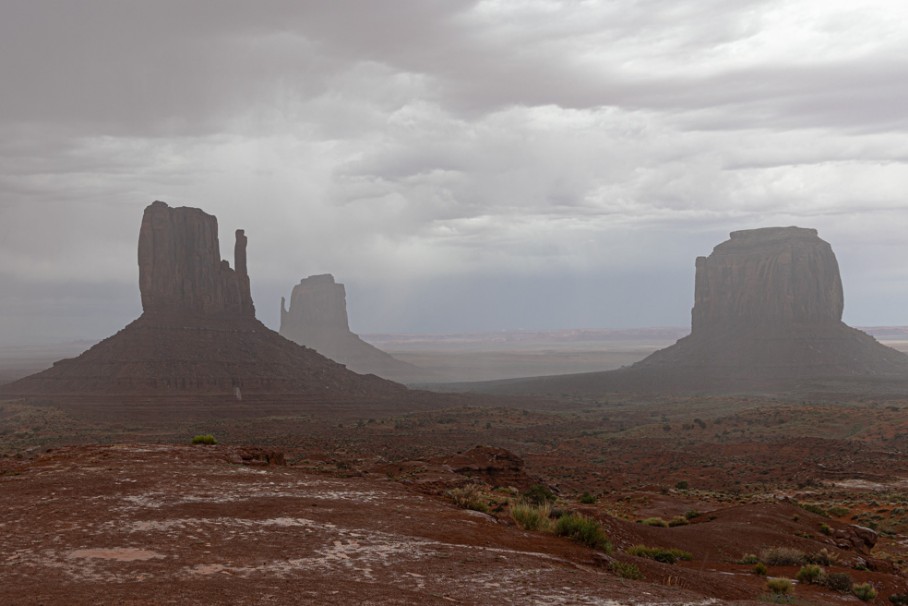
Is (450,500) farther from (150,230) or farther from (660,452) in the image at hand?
(150,230)

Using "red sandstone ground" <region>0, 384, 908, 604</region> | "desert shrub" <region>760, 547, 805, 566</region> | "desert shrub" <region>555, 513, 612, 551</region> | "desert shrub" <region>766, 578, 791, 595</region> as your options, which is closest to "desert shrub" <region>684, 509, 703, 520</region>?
"red sandstone ground" <region>0, 384, 908, 604</region>

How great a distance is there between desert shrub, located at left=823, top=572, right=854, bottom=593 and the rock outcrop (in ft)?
450

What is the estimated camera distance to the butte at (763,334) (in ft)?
486

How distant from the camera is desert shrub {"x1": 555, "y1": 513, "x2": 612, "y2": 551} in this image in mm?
17375

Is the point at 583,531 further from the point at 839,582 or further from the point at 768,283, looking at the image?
the point at 768,283

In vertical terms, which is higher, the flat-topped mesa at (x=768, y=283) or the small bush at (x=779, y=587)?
the flat-topped mesa at (x=768, y=283)

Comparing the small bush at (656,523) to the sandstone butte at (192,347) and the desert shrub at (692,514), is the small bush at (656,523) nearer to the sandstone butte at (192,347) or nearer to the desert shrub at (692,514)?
the desert shrub at (692,514)

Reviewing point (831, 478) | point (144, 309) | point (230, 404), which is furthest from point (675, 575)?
point (144, 309)

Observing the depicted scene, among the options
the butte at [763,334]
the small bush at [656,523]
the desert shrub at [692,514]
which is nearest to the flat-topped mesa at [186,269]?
the butte at [763,334]

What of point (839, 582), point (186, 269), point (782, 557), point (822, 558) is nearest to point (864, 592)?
point (839, 582)

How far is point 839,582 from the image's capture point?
1777cm

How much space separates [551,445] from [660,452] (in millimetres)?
10691

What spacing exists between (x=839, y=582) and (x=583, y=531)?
586cm

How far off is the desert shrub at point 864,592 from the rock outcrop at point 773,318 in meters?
137
